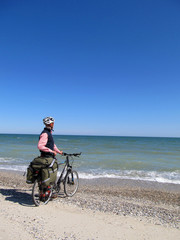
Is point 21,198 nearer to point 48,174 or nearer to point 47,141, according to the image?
point 48,174

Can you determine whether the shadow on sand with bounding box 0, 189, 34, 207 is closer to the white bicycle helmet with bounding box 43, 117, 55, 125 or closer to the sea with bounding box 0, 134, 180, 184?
the sea with bounding box 0, 134, 180, 184

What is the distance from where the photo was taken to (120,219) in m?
4.34

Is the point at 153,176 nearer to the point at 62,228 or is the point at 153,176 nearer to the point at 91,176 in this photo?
the point at 91,176

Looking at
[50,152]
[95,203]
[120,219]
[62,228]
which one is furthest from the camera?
[95,203]

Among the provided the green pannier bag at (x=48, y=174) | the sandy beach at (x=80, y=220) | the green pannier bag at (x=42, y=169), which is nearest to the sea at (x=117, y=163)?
the green pannier bag at (x=48, y=174)

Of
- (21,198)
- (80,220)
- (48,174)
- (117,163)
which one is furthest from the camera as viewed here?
(117,163)

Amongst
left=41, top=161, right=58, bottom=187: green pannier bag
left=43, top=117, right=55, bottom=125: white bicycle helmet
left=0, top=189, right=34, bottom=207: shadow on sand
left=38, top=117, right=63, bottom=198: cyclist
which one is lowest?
left=0, top=189, right=34, bottom=207: shadow on sand

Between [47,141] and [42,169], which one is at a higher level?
[47,141]

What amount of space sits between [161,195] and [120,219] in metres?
4.10

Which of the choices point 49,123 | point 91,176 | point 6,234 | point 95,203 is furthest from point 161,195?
point 6,234

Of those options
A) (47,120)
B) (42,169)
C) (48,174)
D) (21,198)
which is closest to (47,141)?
(47,120)

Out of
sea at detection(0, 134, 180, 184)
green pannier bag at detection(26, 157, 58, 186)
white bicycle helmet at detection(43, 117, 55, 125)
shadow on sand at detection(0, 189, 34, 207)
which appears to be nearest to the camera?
green pannier bag at detection(26, 157, 58, 186)

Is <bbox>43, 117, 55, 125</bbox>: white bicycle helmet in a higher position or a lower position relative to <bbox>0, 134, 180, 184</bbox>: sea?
higher

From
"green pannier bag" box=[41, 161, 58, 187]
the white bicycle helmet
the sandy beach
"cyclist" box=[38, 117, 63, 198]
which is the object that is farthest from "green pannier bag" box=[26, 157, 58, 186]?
the white bicycle helmet
